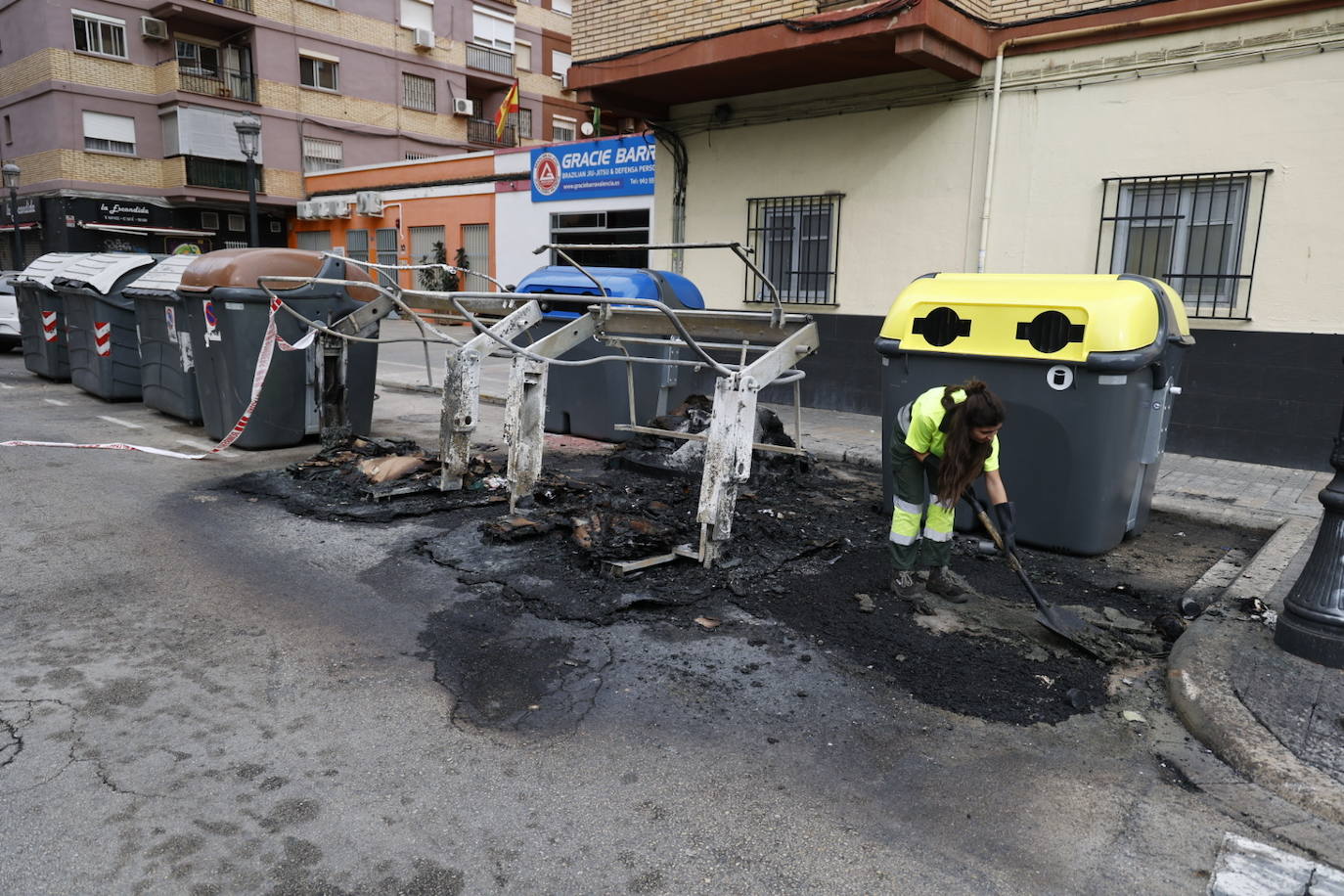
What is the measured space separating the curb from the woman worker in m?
0.83

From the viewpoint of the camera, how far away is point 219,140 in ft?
83.1

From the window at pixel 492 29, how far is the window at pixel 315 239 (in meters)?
8.86

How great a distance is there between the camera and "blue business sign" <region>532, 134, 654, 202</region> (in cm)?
1501

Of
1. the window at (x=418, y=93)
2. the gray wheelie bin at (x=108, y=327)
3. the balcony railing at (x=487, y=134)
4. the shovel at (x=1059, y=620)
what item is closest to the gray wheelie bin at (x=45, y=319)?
the gray wheelie bin at (x=108, y=327)

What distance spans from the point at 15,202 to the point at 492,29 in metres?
15.2

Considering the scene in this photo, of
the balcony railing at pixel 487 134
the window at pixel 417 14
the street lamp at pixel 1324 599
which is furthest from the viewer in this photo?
the balcony railing at pixel 487 134

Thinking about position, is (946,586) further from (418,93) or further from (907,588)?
(418,93)

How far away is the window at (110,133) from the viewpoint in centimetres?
2438

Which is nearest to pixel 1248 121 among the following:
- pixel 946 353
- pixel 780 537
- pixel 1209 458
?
pixel 1209 458

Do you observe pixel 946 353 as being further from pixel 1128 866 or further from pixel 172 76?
pixel 172 76

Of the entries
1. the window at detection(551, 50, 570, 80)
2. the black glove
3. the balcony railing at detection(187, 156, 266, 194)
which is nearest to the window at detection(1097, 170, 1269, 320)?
the black glove

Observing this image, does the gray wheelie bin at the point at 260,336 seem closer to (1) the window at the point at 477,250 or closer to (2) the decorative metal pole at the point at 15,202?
(1) the window at the point at 477,250

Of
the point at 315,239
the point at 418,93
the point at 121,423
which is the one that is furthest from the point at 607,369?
the point at 418,93

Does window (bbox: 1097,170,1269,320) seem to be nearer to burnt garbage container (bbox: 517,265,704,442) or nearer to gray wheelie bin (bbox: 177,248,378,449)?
burnt garbage container (bbox: 517,265,704,442)
